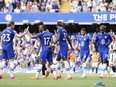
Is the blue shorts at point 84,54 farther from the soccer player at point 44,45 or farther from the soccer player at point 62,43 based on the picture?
the soccer player at point 44,45

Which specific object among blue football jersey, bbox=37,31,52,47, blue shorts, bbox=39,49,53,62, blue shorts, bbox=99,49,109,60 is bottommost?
blue shorts, bbox=99,49,109,60

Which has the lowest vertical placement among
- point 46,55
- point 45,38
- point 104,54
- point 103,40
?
point 104,54

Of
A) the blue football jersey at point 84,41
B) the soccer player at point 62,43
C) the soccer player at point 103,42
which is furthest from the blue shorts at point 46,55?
the blue football jersey at point 84,41

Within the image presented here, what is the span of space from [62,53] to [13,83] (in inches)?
127

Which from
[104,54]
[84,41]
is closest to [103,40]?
[104,54]

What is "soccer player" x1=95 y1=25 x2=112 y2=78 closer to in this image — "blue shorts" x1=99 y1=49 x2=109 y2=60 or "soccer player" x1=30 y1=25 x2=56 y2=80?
"blue shorts" x1=99 y1=49 x2=109 y2=60

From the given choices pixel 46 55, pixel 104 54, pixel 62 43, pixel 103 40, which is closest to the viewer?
pixel 46 55

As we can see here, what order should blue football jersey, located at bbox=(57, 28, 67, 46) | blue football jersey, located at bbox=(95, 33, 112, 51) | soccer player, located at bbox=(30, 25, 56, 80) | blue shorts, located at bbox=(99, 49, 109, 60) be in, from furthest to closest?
blue football jersey, located at bbox=(95, 33, 112, 51), blue shorts, located at bbox=(99, 49, 109, 60), blue football jersey, located at bbox=(57, 28, 67, 46), soccer player, located at bbox=(30, 25, 56, 80)

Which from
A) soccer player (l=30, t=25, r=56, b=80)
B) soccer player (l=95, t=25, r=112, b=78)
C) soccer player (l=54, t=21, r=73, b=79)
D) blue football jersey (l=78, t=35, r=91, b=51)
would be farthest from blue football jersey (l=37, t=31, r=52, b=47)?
blue football jersey (l=78, t=35, r=91, b=51)

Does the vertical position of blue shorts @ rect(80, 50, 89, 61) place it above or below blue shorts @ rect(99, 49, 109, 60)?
below

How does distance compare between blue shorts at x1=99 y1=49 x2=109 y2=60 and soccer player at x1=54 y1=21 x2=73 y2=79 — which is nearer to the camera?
soccer player at x1=54 y1=21 x2=73 y2=79

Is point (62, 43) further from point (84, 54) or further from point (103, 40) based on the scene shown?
point (84, 54)

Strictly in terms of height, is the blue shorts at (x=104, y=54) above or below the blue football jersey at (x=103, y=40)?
below

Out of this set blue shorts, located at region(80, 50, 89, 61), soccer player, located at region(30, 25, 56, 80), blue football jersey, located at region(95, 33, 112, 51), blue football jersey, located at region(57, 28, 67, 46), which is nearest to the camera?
soccer player, located at region(30, 25, 56, 80)
